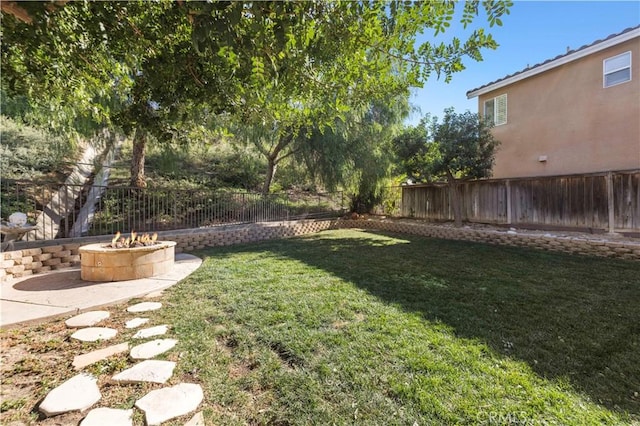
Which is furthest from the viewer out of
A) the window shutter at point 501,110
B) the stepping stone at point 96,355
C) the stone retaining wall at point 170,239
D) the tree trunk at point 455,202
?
the window shutter at point 501,110

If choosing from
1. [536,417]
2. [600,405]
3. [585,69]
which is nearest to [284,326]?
[536,417]

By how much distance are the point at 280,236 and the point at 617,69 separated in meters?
10.6

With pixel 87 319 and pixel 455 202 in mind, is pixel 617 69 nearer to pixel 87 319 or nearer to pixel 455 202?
pixel 455 202

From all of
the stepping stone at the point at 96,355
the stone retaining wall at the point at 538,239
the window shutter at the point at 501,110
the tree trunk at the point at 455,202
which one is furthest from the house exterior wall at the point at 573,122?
the stepping stone at the point at 96,355

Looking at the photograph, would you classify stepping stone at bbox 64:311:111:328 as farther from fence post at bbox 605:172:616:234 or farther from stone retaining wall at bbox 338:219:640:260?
fence post at bbox 605:172:616:234

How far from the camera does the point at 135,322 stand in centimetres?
312

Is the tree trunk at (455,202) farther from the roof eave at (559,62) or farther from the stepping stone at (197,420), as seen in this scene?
the stepping stone at (197,420)

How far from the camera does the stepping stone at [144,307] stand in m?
3.46

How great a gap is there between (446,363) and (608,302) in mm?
2822

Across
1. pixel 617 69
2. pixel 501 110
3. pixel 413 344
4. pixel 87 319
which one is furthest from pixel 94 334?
pixel 501 110

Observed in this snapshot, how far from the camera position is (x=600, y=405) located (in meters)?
1.89

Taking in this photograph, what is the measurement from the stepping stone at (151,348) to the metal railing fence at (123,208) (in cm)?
461

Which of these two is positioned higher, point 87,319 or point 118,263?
point 118,263

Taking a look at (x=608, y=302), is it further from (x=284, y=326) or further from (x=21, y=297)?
(x=21, y=297)
